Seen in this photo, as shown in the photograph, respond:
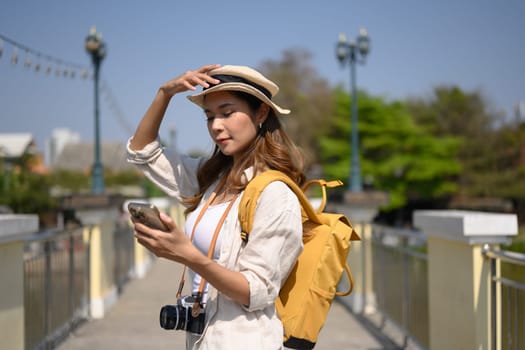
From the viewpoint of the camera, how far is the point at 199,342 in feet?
6.66

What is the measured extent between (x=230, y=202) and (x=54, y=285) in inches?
175

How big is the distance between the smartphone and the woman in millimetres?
19

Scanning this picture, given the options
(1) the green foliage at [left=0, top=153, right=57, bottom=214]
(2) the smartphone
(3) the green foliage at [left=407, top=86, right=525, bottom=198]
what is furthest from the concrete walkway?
(3) the green foliage at [left=407, top=86, right=525, bottom=198]

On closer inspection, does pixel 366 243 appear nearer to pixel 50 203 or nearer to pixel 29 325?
pixel 29 325

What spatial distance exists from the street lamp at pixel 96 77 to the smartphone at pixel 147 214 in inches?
340

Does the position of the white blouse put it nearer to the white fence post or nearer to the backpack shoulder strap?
the backpack shoulder strap

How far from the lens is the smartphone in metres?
1.70

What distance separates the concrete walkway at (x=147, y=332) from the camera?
6.46m

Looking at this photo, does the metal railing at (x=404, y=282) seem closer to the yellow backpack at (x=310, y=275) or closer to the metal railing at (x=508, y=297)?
the metal railing at (x=508, y=297)

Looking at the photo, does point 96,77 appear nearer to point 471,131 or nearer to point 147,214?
point 147,214

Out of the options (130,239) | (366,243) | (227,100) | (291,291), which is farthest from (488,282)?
(130,239)

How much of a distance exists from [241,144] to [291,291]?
0.53 meters

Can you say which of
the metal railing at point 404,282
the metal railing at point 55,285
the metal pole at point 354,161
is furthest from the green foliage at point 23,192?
the metal railing at point 404,282

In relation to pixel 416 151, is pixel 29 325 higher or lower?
lower
